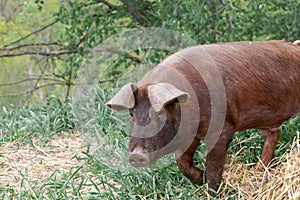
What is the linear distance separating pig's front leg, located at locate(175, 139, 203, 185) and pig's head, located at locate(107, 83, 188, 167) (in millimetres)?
488

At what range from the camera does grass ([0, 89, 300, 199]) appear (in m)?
4.61

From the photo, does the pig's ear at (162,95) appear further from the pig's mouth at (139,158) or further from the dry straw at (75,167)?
the dry straw at (75,167)

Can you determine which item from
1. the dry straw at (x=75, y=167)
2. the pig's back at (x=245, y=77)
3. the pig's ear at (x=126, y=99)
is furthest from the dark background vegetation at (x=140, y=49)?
the pig's ear at (x=126, y=99)

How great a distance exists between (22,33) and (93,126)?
8204 mm

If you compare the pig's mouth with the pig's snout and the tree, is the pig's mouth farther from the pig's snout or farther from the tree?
the tree

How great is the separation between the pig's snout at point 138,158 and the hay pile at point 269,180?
0.87m

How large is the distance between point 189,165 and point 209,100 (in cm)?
68

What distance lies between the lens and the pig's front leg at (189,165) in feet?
15.3

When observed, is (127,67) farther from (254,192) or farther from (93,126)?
(254,192)

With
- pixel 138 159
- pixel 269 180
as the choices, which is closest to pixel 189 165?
pixel 269 180

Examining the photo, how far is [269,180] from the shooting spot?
15.1ft

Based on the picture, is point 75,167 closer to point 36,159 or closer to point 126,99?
point 36,159

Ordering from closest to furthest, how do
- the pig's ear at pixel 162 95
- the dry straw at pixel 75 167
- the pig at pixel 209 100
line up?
the pig's ear at pixel 162 95 < the pig at pixel 209 100 < the dry straw at pixel 75 167

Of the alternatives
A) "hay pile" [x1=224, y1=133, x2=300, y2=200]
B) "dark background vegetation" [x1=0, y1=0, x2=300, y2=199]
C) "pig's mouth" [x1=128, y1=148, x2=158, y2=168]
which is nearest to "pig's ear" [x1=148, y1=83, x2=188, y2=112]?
"pig's mouth" [x1=128, y1=148, x2=158, y2=168]
